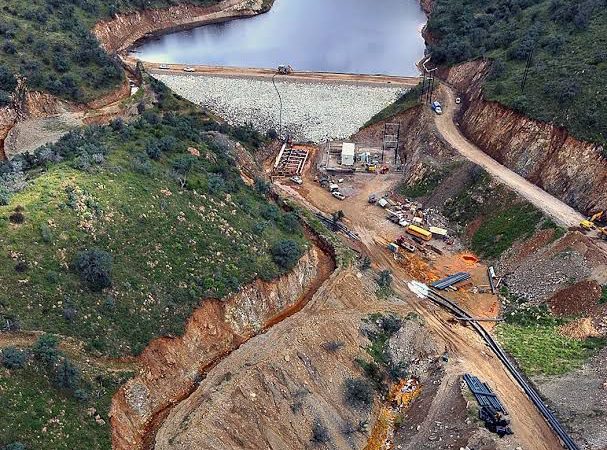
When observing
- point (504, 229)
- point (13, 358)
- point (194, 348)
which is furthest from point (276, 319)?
point (504, 229)

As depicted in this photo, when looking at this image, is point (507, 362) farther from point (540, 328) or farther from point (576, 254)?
point (576, 254)

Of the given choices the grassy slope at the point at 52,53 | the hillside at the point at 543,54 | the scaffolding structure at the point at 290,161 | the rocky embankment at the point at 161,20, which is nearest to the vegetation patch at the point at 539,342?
the hillside at the point at 543,54

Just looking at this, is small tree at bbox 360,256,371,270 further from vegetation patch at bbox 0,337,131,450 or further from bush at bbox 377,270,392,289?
vegetation patch at bbox 0,337,131,450

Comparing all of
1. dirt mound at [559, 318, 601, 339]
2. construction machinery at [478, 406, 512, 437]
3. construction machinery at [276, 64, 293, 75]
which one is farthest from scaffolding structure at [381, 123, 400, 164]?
construction machinery at [478, 406, 512, 437]

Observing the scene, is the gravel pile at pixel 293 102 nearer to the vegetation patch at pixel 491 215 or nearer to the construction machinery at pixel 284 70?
the construction machinery at pixel 284 70

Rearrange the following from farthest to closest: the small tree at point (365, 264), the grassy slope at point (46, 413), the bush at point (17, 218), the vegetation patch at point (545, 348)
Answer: the small tree at point (365, 264) → the vegetation patch at point (545, 348) → the bush at point (17, 218) → the grassy slope at point (46, 413)

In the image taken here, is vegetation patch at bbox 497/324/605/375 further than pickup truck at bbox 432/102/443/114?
No
